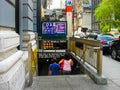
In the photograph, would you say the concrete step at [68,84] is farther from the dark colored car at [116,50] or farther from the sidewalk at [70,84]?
the dark colored car at [116,50]

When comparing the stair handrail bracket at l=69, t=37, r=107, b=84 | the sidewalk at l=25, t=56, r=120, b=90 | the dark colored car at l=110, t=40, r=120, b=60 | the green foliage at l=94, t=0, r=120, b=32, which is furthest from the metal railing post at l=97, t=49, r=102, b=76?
the green foliage at l=94, t=0, r=120, b=32

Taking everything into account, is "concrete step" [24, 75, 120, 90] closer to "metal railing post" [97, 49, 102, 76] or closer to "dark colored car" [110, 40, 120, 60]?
"metal railing post" [97, 49, 102, 76]

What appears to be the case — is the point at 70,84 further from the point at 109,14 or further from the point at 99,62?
the point at 109,14

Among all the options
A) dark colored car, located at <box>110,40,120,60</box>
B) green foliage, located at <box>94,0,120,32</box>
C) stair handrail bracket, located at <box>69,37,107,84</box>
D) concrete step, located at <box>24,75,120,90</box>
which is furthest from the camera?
green foliage, located at <box>94,0,120,32</box>

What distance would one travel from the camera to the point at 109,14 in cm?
6894

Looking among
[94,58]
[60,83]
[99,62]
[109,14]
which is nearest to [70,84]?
[60,83]

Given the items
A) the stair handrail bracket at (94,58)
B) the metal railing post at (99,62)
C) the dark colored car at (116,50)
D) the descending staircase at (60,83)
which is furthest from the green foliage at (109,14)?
the metal railing post at (99,62)

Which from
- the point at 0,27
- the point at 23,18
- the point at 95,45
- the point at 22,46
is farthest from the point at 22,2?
the point at 0,27

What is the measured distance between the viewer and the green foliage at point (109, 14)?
6606 cm

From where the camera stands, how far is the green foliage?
66.1m

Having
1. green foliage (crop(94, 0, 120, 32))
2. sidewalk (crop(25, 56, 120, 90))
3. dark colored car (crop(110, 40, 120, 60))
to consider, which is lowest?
sidewalk (crop(25, 56, 120, 90))

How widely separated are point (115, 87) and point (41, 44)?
1355 cm

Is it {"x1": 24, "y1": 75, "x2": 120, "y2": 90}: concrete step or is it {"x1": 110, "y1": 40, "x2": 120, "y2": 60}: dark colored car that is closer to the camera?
{"x1": 24, "y1": 75, "x2": 120, "y2": 90}: concrete step

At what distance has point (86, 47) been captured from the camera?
44.8 ft
